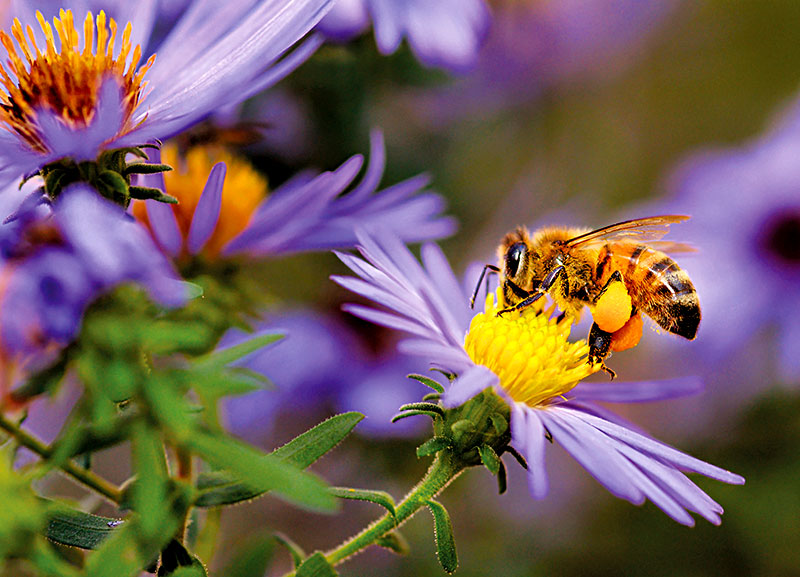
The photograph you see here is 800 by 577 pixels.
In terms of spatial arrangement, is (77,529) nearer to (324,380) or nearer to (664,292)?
(664,292)

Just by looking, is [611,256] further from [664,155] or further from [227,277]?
[664,155]

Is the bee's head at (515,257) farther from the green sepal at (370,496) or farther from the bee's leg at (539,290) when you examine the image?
the green sepal at (370,496)

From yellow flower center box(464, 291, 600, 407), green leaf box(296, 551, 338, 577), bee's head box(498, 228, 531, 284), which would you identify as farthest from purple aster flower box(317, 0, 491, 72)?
green leaf box(296, 551, 338, 577)

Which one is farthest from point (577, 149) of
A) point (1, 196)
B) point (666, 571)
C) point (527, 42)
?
point (1, 196)

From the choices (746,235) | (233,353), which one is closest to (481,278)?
(233,353)

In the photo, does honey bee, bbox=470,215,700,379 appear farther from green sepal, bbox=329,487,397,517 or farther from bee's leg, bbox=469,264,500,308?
green sepal, bbox=329,487,397,517
